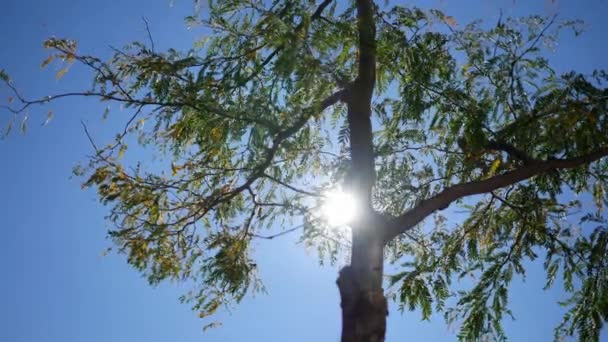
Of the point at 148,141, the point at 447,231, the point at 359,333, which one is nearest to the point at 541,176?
Result: the point at 447,231

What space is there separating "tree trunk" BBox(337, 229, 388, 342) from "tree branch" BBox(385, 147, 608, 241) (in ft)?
1.15

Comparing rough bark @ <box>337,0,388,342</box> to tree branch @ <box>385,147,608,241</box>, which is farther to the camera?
tree branch @ <box>385,147,608,241</box>

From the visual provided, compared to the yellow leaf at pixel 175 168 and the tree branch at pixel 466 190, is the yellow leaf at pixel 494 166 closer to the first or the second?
the tree branch at pixel 466 190

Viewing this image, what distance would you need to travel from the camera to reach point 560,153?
6.34m

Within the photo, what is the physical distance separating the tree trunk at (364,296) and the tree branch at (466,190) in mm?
351

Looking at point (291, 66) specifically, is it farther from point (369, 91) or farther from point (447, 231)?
point (447, 231)

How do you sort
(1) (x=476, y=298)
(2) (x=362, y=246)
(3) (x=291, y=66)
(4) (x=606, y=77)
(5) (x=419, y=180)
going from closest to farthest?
(3) (x=291, y=66) < (2) (x=362, y=246) < (4) (x=606, y=77) < (1) (x=476, y=298) < (5) (x=419, y=180)

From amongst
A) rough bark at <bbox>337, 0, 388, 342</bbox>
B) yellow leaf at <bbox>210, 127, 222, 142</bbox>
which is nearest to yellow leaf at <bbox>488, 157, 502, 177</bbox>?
rough bark at <bbox>337, 0, 388, 342</bbox>

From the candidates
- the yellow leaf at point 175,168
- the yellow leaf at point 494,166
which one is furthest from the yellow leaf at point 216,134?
the yellow leaf at point 494,166

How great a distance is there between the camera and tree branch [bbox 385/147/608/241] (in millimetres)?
5488

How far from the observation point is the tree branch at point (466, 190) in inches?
216

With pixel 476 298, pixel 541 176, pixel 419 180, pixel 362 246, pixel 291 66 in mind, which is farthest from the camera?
pixel 419 180

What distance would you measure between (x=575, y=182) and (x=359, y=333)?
178 inches

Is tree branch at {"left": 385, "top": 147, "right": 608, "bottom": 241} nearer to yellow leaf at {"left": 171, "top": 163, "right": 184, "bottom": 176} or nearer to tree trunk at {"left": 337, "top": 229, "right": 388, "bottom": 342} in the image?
tree trunk at {"left": 337, "top": 229, "right": 388, "bottom": 342}
